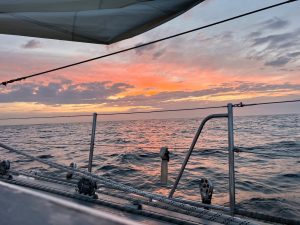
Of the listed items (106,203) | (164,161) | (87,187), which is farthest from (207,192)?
(87,187)

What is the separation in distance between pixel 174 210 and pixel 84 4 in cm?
203

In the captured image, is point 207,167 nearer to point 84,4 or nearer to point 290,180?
point 290,180


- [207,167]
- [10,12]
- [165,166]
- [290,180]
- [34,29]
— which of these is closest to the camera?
[10,12]

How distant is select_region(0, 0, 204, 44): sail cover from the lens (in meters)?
2.61

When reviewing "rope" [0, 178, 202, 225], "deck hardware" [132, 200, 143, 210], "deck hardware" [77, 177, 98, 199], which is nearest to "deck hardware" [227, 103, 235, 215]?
"rope" [0, 178, 202, 225]

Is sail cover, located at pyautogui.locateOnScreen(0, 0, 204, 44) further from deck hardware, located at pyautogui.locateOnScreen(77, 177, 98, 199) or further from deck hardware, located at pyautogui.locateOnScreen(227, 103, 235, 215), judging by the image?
deck hardware, located at pyautogui.locateOnScreen(77, 177, 98, 199)

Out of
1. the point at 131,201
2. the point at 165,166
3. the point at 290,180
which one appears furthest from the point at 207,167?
the point at 131,201

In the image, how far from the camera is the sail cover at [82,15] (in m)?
2.61

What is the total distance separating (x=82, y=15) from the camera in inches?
106

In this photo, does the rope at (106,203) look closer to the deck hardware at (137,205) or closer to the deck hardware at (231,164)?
the deck hardware at (137,205)

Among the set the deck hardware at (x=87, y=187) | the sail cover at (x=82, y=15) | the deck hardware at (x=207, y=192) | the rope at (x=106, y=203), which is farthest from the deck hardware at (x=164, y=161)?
the sail cover at (x=82, y=15)

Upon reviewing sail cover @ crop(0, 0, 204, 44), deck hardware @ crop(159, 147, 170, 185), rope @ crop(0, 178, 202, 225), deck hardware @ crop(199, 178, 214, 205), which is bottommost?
rope @ crop(0, 178, 202, 225)

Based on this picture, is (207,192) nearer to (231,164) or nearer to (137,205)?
(231,164)

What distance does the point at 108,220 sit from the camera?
90.1 inches
